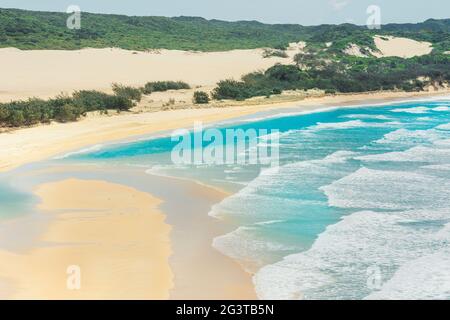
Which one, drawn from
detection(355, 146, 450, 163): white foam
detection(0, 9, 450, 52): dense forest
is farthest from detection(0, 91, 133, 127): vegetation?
detection(0, 9, 450, 52): dense forest

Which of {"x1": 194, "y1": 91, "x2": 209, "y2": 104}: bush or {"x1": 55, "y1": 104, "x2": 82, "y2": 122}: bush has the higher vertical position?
{"x1": 194, "y1": 91, "x2": 209, "y2": 104}: bush

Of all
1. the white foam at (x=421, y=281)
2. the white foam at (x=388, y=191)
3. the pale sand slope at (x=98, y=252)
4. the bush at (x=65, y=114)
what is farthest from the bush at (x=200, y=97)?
the white foam at (x=421, y=281)

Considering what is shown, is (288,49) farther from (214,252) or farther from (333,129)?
(214,252)

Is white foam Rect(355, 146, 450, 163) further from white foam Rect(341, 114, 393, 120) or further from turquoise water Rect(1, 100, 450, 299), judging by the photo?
white foam Rect(341, 114, 393, 120)

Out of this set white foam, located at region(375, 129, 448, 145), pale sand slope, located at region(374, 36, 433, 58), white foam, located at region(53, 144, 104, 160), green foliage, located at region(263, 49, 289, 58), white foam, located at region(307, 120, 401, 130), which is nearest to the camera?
white foam, located at region(53, 144, 104, 160)

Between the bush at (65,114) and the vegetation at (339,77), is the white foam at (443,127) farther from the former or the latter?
the bush at (65,114)

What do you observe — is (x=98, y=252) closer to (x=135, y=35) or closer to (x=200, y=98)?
(x=200, y=98)

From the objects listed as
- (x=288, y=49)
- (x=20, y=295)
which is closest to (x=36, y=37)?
(x=288, y=49)
